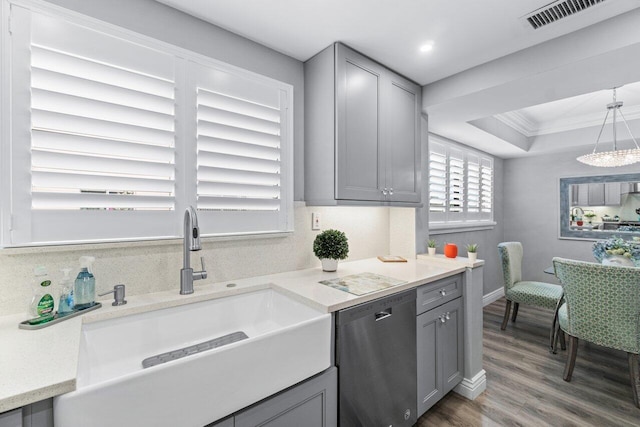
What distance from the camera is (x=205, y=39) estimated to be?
1616 mm

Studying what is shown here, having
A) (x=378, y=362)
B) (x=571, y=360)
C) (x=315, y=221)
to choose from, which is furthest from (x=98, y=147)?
(x=571, y=360)

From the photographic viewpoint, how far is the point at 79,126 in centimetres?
124

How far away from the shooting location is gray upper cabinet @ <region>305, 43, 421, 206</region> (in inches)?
72.0

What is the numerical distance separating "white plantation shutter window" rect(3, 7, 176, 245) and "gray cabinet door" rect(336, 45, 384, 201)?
97 cm

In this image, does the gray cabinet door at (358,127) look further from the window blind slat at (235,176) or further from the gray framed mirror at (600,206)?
the gray framed mirror at (600,206)

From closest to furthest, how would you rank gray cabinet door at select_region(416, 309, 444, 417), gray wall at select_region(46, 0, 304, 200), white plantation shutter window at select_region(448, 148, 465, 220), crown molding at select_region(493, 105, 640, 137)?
gray wall at select_region(46, 0, 304, 200) < gray cabinet door at select_region(416, 309, 444, 417) < crown molding at select_region(493, 105, 640, 137) < white plantation shutter window at select_region(448, 148, 465, 220)

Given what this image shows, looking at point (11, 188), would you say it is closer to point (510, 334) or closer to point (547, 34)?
point (547, 34)

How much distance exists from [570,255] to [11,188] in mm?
5746

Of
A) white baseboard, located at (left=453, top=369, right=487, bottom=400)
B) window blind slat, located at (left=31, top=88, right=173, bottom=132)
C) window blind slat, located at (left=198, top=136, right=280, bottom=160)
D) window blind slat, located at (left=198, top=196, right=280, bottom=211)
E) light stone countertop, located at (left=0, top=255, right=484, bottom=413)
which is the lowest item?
white baseboard, located at (left=453, top=369, right=487, bottom=400)

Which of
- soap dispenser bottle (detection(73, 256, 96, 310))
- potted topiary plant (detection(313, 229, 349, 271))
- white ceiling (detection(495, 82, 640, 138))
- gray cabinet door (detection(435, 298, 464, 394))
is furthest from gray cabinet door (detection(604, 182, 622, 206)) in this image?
soap dispenser bottle (detection(73, 256, 96, 310))

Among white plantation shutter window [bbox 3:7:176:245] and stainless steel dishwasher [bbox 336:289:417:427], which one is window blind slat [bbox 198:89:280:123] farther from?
stainless steel dishwasher [bbox 336:289:417:427]

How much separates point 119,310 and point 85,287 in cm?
17

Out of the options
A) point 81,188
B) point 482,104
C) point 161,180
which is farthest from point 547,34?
point 81,188

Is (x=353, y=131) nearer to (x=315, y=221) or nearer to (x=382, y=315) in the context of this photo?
(x=315, y=221)
